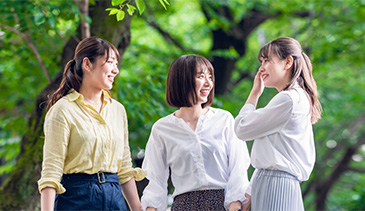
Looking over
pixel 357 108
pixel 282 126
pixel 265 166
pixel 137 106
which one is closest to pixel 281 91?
pixel 282 126

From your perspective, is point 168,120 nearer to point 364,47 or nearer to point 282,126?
point 282,126

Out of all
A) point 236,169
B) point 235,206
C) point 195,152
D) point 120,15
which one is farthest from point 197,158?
point 120,15

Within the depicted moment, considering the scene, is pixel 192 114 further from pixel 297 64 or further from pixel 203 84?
pixel 297 64

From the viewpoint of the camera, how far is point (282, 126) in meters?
2.64

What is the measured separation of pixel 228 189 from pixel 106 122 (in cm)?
78

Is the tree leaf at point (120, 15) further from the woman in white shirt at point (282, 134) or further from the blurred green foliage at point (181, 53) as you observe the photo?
the blurred green foliage at point (181, 53)

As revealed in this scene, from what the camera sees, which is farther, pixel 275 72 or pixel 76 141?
pixel 275 72

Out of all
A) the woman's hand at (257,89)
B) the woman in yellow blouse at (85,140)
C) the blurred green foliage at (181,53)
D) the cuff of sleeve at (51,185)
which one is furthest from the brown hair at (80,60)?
the blurred green foliage at (181,53)

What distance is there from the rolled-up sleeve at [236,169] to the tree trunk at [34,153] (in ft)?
6.05

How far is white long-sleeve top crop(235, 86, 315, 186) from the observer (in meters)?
2.63

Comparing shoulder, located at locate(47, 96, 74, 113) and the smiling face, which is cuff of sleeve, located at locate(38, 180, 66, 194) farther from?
the smiling face

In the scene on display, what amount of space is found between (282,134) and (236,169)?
1.15 ft

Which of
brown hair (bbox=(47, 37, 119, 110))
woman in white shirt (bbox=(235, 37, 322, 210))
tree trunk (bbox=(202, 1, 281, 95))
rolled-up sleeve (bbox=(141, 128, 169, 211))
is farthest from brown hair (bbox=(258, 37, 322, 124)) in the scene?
tree trunk (bbox=(202, 1, 281, 95))

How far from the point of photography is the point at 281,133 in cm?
264
